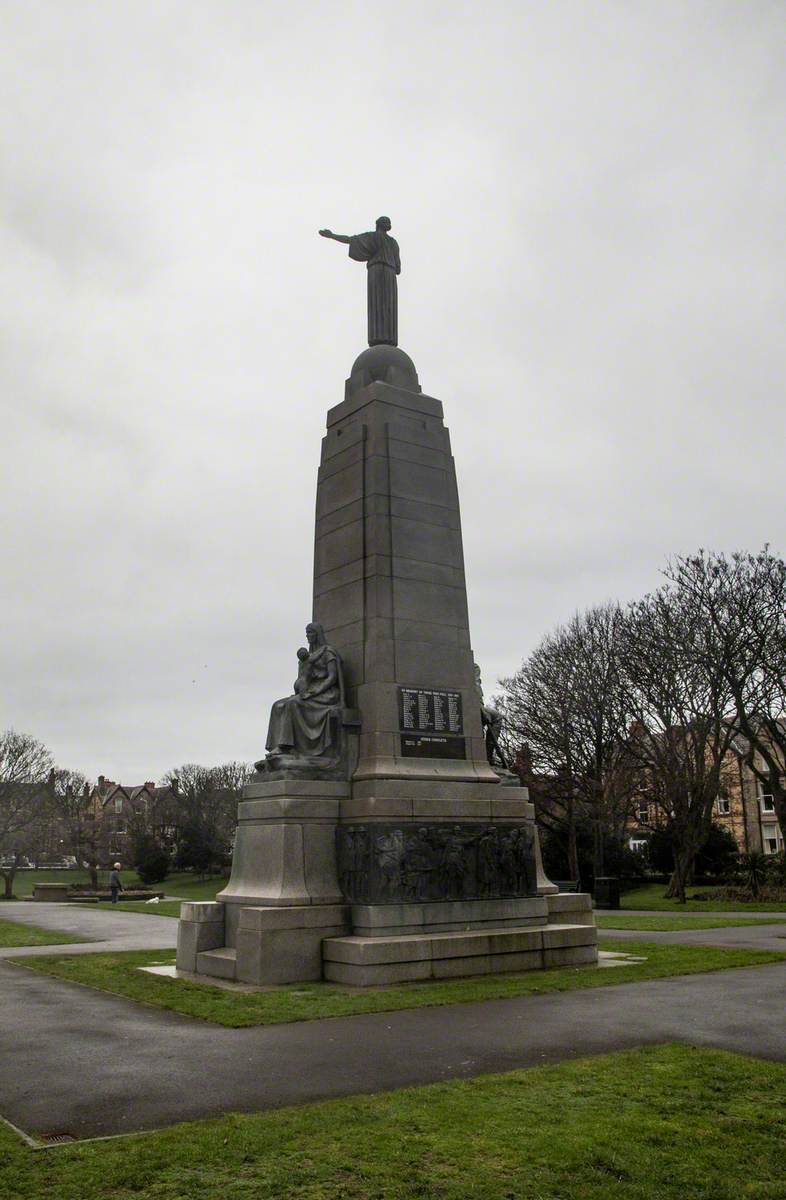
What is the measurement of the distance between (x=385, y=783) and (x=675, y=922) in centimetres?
1346

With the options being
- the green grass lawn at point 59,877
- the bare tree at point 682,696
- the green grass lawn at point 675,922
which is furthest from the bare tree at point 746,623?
the green grass lawn at point 59,877

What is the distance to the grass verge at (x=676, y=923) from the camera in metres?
23.2

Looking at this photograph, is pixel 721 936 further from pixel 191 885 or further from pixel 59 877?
pixel 59 877

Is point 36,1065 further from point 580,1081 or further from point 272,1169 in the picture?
point 580,1081

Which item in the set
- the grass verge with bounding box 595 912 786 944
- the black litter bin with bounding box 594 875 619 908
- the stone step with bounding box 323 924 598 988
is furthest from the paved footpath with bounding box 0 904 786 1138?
the black litter bin with bounding box 594 875 619 908

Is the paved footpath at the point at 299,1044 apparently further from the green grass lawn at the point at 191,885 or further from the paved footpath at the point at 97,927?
the green grass lawn at the point at 191,885

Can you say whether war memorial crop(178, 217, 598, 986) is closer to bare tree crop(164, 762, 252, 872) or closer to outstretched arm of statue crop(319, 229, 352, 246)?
outstretched arm of statue crop(319, 229, 352, 246)

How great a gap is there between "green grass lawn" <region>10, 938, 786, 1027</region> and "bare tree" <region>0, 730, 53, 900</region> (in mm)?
49402

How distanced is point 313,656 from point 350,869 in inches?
141

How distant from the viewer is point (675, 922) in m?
25.1

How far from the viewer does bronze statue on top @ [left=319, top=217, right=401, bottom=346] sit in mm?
19469

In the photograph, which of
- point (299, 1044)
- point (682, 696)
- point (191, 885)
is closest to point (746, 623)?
point (682, 696)

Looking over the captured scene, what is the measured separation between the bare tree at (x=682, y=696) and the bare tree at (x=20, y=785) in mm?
40887

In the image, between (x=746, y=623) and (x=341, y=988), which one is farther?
(x=746, y=623)
